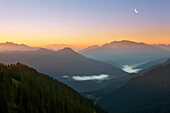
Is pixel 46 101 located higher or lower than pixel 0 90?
lower

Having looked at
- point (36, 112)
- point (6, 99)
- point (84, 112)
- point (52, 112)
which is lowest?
point (84, 112)

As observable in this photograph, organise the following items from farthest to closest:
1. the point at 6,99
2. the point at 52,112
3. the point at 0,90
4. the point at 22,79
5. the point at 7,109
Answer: the point at 22,79 → the point at 52,112 → the point at 0,90 → the point at 6,99 → the point at 7,109

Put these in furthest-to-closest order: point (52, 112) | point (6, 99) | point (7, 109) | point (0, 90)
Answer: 1. point (52, 112)
2. point (0, 90)
3. point (6, 99)
4. point (7, 109)

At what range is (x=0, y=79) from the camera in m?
95.4

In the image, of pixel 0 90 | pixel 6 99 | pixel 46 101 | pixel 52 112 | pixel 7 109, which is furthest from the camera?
pixel 46 101

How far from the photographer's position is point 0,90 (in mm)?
76562

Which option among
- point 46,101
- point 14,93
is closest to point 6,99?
point 14,93

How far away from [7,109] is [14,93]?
12103mm

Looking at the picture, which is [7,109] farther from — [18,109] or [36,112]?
[36,112]

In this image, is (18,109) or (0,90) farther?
(0,90)

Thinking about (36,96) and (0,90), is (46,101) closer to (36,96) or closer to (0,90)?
(36,96)

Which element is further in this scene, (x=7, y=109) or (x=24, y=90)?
Answer: (x=24, y=90)

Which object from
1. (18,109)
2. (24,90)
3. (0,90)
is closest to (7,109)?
Answer: (18,109)

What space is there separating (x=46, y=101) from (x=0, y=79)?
→ 33443 millimetres
